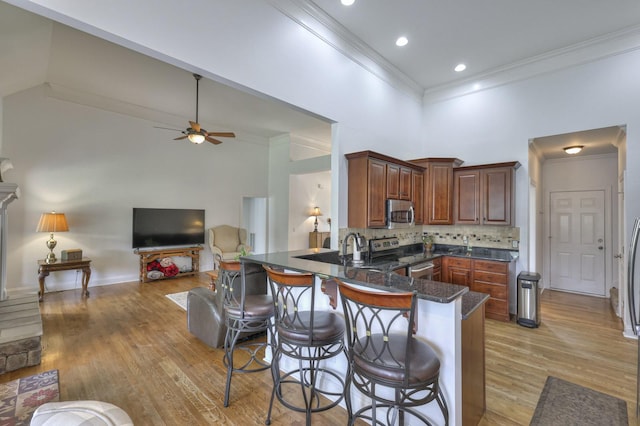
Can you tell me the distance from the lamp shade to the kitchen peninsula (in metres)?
5.45

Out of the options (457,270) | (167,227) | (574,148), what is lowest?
(457,270)

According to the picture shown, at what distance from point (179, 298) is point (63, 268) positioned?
81.8 inches

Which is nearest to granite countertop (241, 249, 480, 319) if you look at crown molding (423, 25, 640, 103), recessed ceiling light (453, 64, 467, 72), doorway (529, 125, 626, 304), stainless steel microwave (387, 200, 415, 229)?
stainless steel microwave (387, 200, 415, 229)

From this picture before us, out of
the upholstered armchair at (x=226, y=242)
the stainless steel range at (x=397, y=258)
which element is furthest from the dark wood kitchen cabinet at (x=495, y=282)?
the upholstered armchair at (x=226, y=242)

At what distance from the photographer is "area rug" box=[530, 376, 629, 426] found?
215cm

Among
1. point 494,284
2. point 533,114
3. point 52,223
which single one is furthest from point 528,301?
point 52,223

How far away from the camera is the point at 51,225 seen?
5.03 metres

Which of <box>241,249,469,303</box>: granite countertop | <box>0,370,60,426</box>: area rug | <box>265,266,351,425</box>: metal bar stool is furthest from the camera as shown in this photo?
<box>0,370,60,426</box>: area rug

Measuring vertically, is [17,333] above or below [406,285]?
below

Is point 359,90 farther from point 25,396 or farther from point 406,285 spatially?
point 25,396

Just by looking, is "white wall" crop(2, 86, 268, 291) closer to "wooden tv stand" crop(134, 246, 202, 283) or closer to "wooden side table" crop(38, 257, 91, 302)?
"wooden tv stand" crop(134, 246, 202, 283)

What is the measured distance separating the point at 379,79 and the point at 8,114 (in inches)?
245

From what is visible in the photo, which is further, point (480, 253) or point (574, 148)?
point (574, 148)

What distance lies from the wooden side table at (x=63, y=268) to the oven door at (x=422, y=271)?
5.57 meters
